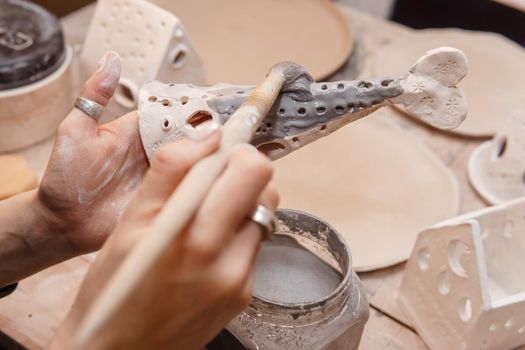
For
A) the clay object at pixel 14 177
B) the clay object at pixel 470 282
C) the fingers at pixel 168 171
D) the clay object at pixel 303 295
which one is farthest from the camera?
the clay object at pixel 14 177

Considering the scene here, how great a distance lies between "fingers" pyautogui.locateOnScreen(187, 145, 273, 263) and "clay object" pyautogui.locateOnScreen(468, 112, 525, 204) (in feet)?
2.25

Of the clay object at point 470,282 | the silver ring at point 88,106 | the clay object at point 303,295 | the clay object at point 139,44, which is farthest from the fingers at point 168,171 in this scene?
the clay object at point 139,44

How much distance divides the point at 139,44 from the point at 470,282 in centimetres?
65

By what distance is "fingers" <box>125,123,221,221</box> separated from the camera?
0.49 meters

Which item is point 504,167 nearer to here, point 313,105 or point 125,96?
point 313,105

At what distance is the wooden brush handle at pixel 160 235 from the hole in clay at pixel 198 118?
0.68 ft

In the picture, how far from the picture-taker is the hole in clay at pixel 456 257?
76 centimetres

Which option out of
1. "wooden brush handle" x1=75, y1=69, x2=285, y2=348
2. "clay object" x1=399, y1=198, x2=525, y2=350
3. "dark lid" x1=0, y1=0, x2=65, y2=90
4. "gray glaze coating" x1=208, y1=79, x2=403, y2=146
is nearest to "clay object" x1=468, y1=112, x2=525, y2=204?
"clay object" x1=399, y1=198, x2=525, y2=350

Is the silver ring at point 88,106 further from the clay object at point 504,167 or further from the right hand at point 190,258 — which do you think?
the clay object at point 504,167

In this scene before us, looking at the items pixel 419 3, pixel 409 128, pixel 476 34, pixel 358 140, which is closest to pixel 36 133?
pixel 358 140

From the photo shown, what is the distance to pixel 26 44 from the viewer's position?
1.07m

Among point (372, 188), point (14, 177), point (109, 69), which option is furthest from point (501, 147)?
point (14, 177)

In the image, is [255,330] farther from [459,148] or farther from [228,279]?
[459,148]

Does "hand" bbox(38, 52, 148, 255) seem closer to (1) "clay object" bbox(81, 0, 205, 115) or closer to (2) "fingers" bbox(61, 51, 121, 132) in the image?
(2) "fingers" bbox(61, 51, 121, 132)
